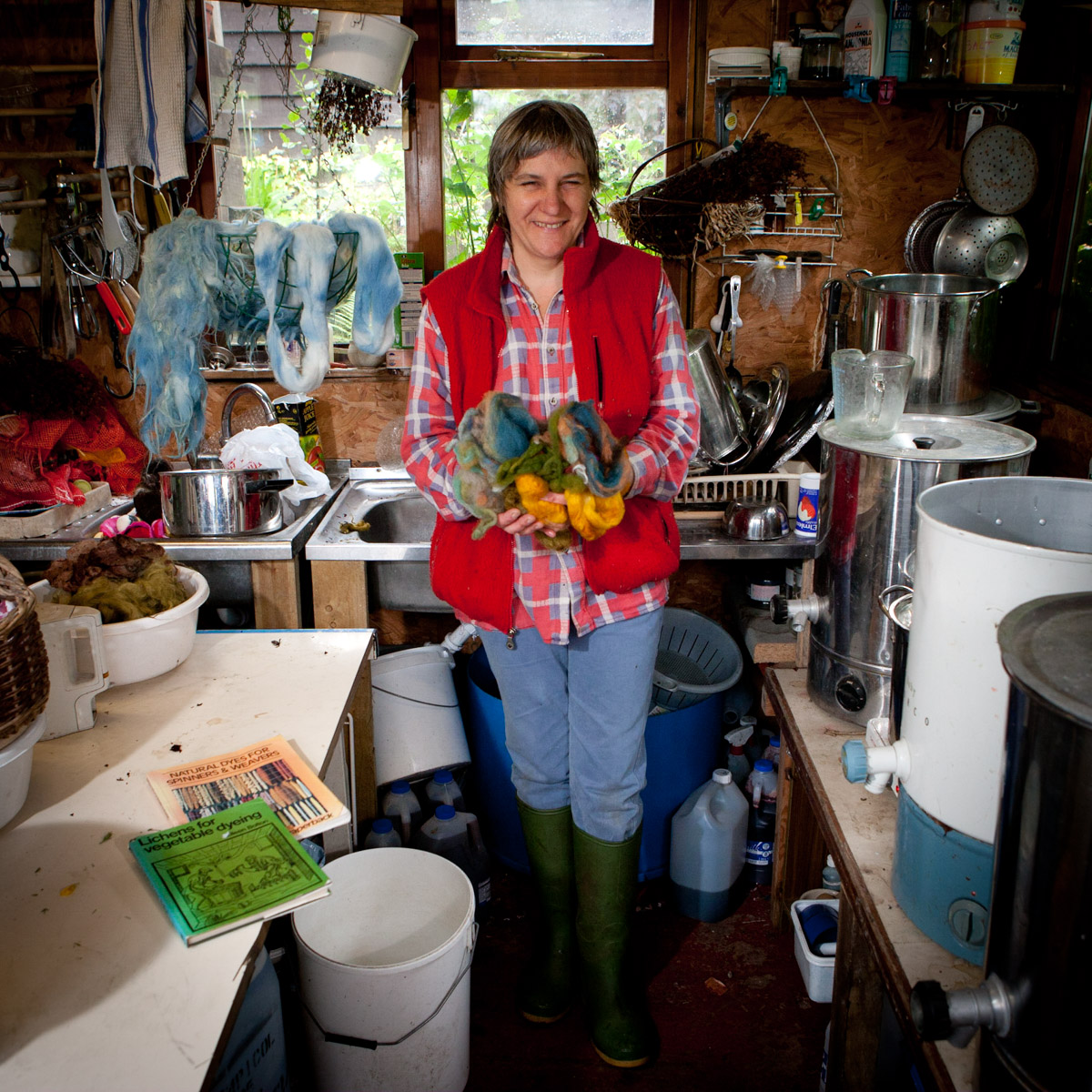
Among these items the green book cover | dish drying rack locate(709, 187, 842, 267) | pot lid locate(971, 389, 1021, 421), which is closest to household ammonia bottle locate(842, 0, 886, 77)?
dish drying rack locate(709, 187, 842, 267)

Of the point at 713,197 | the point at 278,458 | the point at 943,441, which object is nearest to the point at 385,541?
the point at 278,458

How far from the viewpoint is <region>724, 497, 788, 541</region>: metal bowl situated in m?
2.57

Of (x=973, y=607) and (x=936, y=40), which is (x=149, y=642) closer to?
(x=973, y=607)

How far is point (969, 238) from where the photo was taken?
2.95m

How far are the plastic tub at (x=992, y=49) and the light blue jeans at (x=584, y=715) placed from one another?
208 centimetres

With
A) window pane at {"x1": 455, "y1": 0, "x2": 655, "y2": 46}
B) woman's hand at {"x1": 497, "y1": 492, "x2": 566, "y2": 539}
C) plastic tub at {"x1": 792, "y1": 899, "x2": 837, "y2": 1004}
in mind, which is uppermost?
window pane at {"x1": 455, "y1": 0, "x2": 655, "y2": 46}

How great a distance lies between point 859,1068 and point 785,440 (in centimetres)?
168

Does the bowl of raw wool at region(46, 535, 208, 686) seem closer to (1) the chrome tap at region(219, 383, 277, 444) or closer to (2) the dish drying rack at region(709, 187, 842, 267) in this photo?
(1) the chrome tap at region(219, 383, 277, 444)

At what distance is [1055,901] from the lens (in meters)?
0.84

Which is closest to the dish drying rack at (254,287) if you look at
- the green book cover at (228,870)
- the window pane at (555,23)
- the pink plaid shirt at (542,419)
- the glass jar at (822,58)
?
the pink plaid shirt at (542,419)

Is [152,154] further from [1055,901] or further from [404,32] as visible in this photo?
[1055,901]

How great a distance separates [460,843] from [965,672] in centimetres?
163

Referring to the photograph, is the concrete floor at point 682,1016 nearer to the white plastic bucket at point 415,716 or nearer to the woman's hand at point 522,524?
the white plastic bucket at point 415,716

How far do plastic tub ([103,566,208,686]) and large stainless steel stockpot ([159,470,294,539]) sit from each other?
80cm
